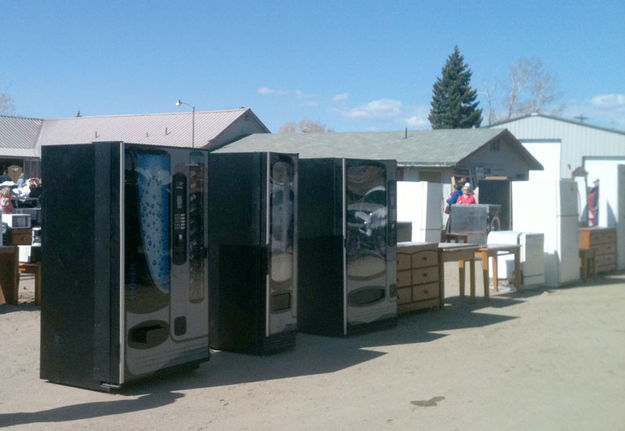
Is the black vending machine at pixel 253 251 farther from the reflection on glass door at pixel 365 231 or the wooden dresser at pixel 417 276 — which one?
the wooden dresser at pixel 417 276

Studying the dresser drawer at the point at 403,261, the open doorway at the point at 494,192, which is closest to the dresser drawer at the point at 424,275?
A: the dresser drawer at the point at 403,261

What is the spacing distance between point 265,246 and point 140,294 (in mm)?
1890

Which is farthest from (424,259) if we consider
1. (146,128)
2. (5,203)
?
(146,128)

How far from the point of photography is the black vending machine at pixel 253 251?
327 inches

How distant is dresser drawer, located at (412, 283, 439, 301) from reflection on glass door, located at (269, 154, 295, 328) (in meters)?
3.48

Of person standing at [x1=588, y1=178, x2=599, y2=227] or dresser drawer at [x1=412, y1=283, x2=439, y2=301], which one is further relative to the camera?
person standing at [x1=588, y1=178, x2=599, y2=227]

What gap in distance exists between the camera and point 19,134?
47375 millimetres

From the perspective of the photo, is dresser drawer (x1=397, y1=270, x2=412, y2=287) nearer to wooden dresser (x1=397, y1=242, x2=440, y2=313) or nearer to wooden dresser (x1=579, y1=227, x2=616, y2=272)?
wooden dresser (x1=397, y1=242, x2=440, y2=313)

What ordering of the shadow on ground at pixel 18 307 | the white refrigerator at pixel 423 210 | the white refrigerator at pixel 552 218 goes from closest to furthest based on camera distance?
the shadow on ground at pixel 18 307 → the white refrigerator at pixel 552 218 → the white refrigerator at pixel 423 210

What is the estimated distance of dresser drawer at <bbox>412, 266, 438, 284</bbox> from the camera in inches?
456

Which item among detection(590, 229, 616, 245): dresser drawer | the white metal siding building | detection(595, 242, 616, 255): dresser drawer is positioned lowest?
detection(595, 242, 616, 255): dresser drawer

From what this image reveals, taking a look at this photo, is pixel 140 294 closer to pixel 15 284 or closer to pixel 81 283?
pixel 81 283

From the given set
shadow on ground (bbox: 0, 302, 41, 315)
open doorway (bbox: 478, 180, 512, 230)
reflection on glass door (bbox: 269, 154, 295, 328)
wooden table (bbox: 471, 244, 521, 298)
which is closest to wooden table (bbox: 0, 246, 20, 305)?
shadow on ground (bbox: 0, 302, 41, 315)

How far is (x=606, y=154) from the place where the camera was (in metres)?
46.9
